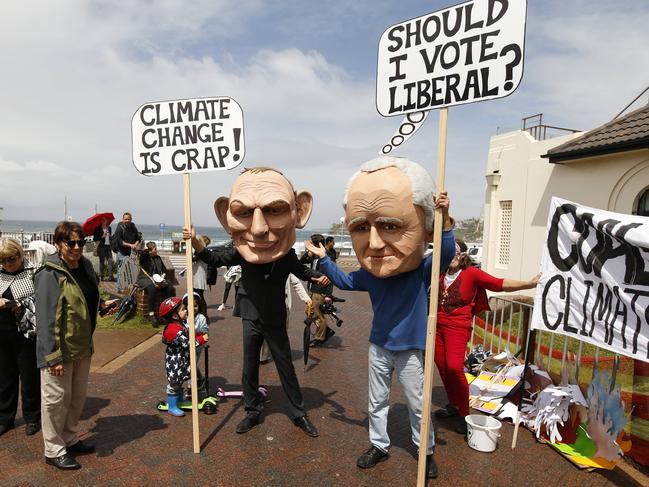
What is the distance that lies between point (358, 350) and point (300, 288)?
79.1 inches

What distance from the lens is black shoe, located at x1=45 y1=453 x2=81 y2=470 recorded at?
3189mm

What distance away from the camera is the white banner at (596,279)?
121 inches

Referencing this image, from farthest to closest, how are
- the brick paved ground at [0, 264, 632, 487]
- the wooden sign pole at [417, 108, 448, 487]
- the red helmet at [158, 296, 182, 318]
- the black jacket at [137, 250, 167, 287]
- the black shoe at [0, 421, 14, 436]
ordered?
1. the black jacket at [137, 250, 167, 287]
2. the red helmet at [158, 296, 182, 318]
3. the black shoe at [0, 421, 14, 436]
4. the brick paved ground at [0, 264, 632, 487]
5. the wooden sign pole at [417, 108, 448, 487]

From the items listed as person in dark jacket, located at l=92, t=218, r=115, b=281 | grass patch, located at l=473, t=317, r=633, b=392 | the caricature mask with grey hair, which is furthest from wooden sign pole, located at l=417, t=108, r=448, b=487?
person in dark jacket, located at l=92, t=218, r=115, b=281

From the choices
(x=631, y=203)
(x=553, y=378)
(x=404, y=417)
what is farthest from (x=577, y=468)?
(x=631, y=203)

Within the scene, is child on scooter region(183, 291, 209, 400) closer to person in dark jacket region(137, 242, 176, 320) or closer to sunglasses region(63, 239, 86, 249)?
sunglasses region(63, 239, 86, 249)

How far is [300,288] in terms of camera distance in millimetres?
5516

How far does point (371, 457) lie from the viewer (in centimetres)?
335

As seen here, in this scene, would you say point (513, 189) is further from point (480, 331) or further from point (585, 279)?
point (585, 279)

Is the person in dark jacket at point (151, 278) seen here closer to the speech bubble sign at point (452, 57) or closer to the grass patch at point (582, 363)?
the grass patch at point (582, 363)

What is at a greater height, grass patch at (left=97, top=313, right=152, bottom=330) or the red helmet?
the red helmet

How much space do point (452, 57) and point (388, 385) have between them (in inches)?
94.4

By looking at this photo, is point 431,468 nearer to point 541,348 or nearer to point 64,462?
point 541,348

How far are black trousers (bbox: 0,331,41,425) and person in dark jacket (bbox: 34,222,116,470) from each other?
653 millimetres
